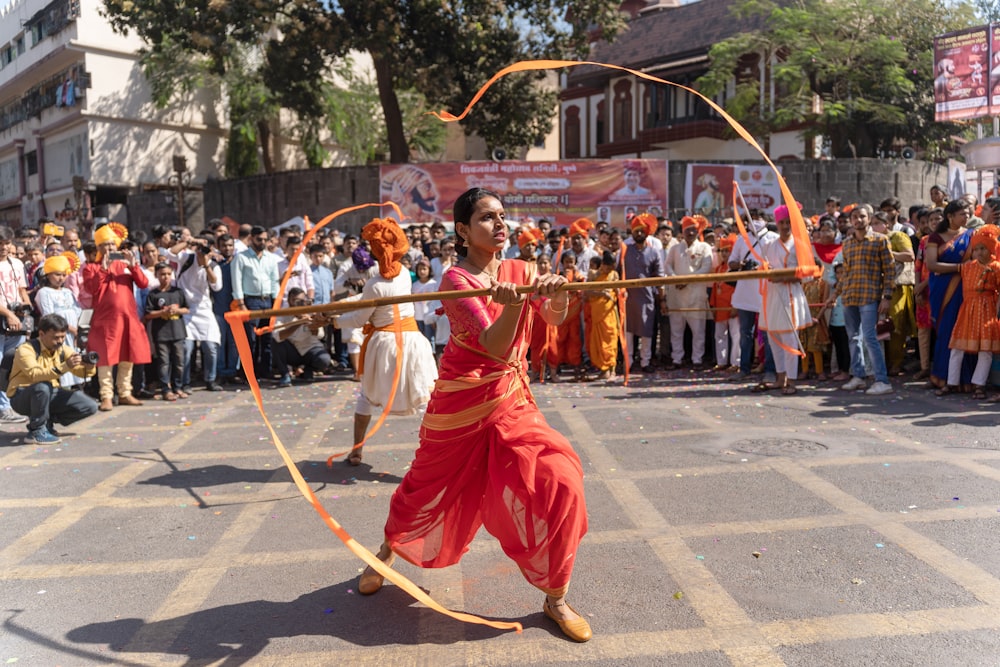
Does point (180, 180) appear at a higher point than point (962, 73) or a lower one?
lower

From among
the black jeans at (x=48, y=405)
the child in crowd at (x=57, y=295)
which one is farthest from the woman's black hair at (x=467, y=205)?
the child in crowd at (x=57, y=295)

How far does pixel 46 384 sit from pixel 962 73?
1862 cm

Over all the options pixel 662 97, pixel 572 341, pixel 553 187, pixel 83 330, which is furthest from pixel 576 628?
pixel 662 97

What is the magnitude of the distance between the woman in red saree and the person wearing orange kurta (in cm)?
630

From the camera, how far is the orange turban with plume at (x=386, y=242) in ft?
19.6

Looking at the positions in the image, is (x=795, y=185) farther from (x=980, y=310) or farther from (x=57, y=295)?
(x=57, y=295)

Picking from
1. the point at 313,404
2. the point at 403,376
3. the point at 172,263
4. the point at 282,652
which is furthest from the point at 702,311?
the point at 282,652

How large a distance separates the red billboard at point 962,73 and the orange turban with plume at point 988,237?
463 inches

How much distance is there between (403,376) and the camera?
6070 mm

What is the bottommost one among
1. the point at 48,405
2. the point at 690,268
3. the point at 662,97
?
the point at 48,405

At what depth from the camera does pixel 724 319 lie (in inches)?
417

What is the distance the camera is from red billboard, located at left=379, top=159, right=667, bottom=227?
20.3m

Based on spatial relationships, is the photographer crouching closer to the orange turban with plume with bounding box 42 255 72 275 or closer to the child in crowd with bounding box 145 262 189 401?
the orange turban with plume with bounding box 42 255 72 275

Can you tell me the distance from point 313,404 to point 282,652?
235 inches
